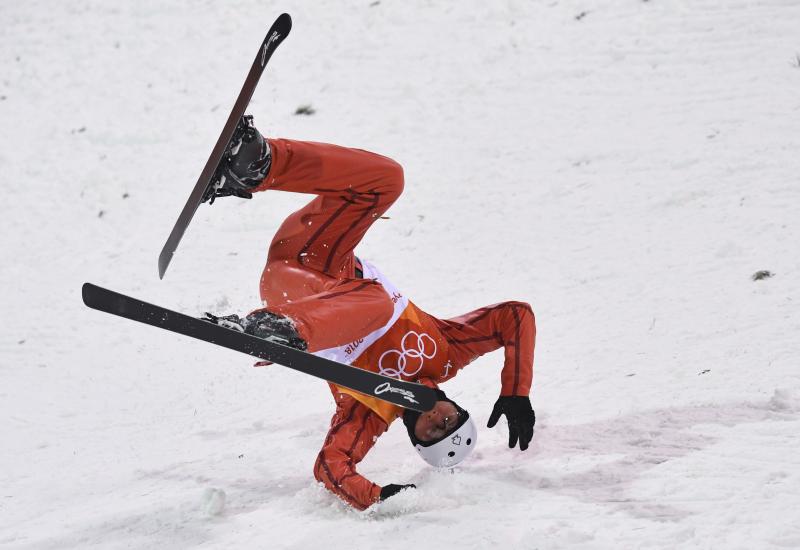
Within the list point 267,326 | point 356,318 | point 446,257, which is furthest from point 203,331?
point 446,257

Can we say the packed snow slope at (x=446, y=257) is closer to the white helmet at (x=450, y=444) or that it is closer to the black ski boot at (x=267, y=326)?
the white helmet at (x=450, y=444)

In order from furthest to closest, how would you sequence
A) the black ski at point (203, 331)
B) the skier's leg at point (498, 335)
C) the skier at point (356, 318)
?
the skier's leg at point (498, 335)
the skier at point (356, 318)
the black ski at point (203, 331)

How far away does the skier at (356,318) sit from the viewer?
3447mm

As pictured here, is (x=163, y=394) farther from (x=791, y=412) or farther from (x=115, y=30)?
(x=115, y=30)

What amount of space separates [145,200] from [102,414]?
2.90 metres

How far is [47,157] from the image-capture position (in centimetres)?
831

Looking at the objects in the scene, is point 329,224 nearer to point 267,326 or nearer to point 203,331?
point 267,326

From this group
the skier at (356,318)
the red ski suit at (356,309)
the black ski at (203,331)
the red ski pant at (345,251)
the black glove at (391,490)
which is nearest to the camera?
the black ski at (203,331)

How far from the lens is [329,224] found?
402 cm

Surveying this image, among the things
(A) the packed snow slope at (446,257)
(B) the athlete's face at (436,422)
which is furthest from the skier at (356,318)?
(A) the packed snow slope at (446,257)

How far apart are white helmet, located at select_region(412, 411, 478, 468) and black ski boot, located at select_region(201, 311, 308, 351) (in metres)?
0.78

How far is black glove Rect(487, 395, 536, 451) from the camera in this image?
361cm

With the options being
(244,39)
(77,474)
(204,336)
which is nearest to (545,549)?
(204,336)

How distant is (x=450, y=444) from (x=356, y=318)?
25.2 inches
